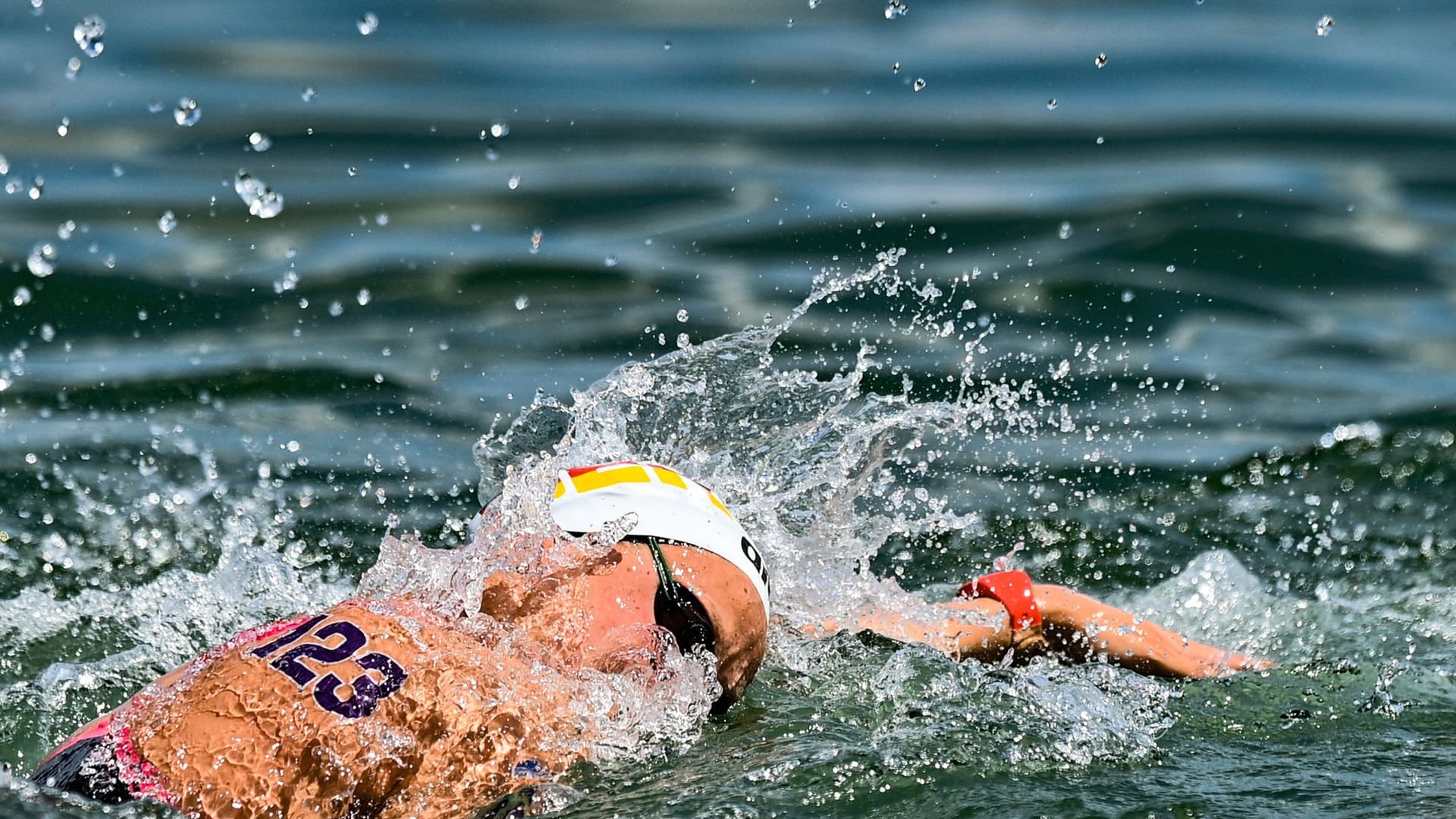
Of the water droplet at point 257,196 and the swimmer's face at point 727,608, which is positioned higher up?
the water droplet at point 257,196

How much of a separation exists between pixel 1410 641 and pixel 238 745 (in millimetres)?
4381

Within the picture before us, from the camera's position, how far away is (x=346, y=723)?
3.51m

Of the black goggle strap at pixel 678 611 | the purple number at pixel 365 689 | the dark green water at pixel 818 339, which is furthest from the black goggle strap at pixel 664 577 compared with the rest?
the purple number at pixel 365 689

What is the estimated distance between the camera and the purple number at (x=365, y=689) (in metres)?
3.53

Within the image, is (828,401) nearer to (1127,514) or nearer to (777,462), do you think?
(777,462)

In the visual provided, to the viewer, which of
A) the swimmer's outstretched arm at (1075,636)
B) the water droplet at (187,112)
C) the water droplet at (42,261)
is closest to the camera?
the swimmer's outstretched arm at (1075,636)

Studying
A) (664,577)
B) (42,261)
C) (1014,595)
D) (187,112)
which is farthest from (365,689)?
(187,112)

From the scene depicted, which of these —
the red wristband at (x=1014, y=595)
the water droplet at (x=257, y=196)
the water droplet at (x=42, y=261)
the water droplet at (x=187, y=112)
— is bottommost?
the water droplet at (x=42, y=261)

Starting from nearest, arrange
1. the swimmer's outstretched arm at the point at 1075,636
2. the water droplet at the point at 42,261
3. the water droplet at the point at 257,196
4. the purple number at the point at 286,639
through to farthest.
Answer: the purple number at the point at 286,639, the swimmer's outstretched arm at the point at 1075,636, the water droplet at the point at 42,261, the water droplet at the point at 257,196

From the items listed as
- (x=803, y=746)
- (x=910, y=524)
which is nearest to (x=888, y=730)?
(x=803, y=746)

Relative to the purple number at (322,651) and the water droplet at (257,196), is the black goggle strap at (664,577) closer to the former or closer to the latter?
the purple number at (322,651)

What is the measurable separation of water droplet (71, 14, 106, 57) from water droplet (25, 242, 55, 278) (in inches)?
64.4

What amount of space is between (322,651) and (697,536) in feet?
4.64

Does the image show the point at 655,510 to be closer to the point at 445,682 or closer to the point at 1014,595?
the point at 445,682
